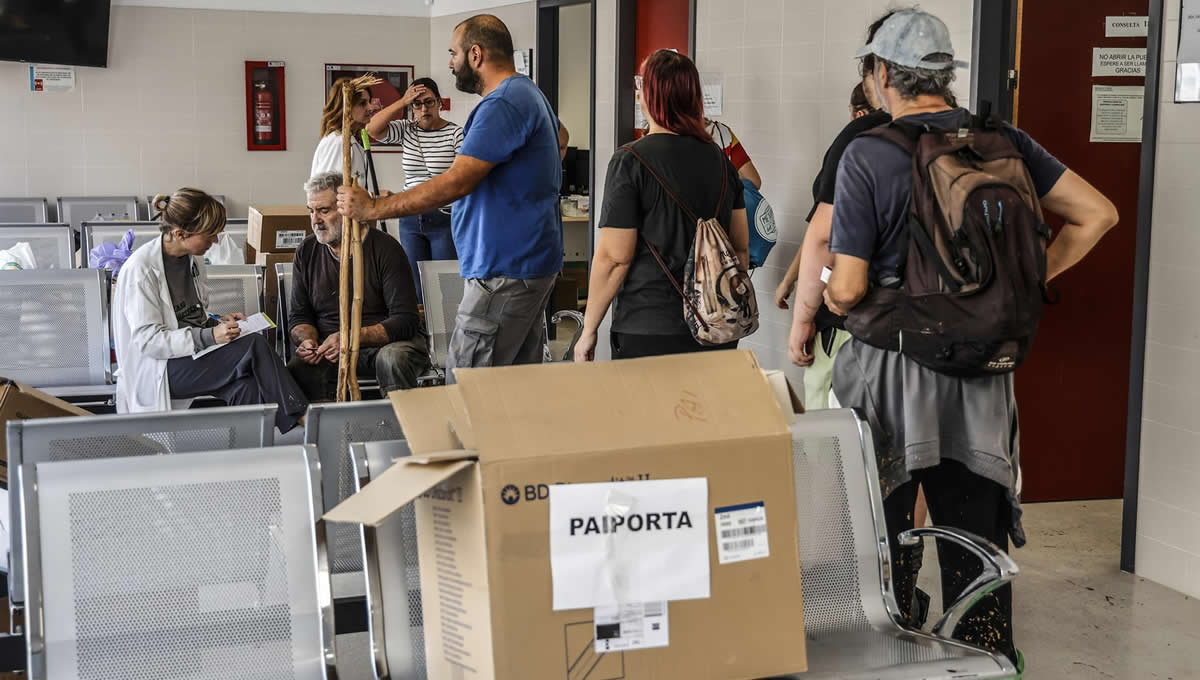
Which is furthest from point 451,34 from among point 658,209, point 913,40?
point 913,40

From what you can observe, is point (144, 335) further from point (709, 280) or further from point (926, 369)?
point (926, 369)

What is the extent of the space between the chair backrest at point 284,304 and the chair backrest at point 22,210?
496 centimetres

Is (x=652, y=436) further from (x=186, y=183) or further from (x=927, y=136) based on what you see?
(x=186, y=183)

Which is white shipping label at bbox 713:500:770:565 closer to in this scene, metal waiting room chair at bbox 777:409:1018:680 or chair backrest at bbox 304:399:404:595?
metal waiting room chair at bbox 777:409:1018:680

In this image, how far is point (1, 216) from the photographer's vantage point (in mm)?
9117

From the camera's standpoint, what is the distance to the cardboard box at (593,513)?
1.79 metres

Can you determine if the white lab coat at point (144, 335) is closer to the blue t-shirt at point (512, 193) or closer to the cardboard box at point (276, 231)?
the blue t-shirt at point (512, 193)

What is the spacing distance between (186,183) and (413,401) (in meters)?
8.51

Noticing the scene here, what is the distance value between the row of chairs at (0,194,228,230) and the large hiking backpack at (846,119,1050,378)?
7.54 metres

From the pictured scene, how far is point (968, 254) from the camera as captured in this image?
250cm

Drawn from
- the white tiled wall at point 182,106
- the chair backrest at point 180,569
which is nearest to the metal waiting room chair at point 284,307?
the chair backrest at point 180,569

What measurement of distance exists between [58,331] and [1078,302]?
3731mm

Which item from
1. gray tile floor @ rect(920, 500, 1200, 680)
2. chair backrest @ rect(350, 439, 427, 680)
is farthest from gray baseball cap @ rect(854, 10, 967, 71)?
gray tile floor @ rect(920, 500, 1200, 680)

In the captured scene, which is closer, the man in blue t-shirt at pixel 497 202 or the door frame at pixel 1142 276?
the man in blue t-shirt at pixel 497 202
